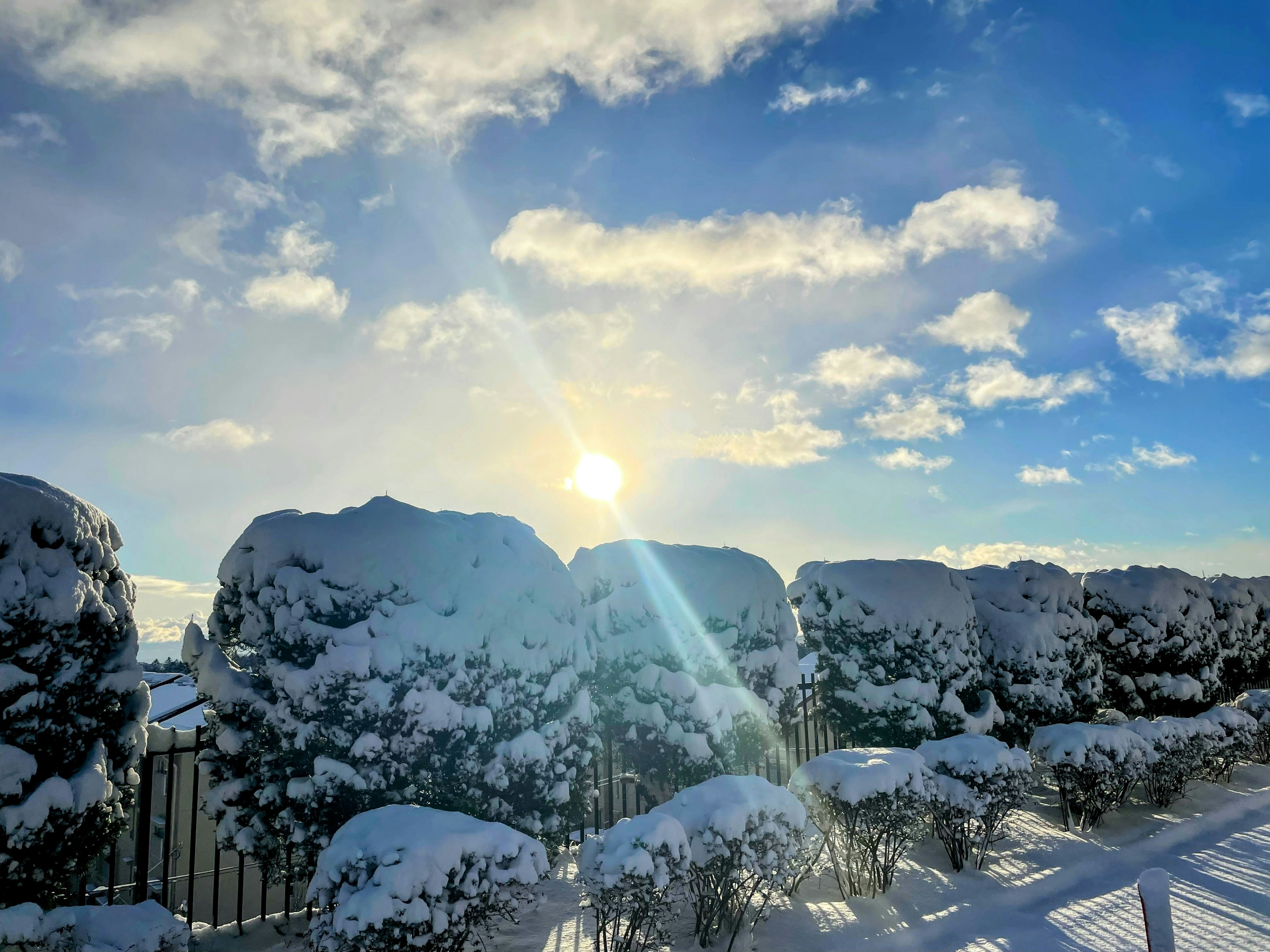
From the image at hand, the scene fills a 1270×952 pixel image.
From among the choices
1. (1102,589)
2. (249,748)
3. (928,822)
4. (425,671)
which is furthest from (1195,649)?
(249,748)

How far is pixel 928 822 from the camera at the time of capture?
8.98 metres

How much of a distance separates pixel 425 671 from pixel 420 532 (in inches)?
44.9

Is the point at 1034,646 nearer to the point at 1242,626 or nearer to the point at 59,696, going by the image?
the point at 1242,626

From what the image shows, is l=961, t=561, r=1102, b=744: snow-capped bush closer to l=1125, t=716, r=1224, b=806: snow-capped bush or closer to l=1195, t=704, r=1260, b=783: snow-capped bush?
l=1125, t=716, r=1224, b=806: snow-capped bush

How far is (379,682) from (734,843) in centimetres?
277

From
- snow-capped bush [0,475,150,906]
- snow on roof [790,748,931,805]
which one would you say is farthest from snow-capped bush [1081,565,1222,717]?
snow-capped bush [0,475,150,906]

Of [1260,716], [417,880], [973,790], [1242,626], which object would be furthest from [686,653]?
[1242,626]

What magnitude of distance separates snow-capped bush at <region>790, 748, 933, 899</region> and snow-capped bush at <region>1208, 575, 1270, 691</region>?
11.7 m

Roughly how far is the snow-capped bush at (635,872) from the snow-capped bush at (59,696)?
3.28 meters

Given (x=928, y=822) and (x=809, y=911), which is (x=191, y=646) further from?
(x=928, y=822)

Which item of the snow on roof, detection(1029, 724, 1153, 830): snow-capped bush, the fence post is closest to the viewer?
the fence post

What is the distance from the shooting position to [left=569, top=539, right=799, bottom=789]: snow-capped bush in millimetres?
7789

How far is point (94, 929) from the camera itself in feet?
15.4

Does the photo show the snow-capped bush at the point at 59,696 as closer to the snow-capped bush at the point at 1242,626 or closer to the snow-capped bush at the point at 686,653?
the snow-capped bush at the point at 686,653
